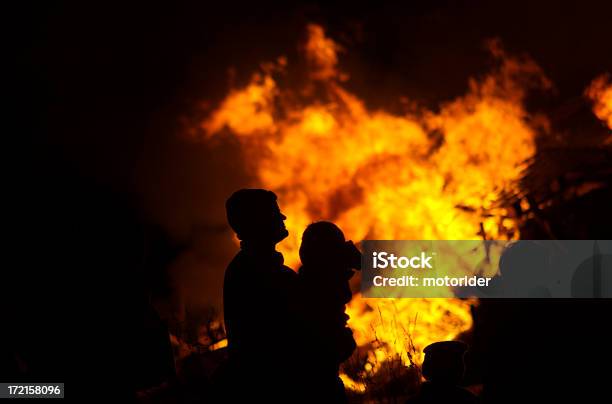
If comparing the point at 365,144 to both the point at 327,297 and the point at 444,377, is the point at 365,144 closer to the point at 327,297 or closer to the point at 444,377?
the point at 444,377

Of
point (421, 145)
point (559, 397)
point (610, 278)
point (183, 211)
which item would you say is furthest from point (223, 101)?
point (559, 397)

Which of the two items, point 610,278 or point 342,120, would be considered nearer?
point 610,278

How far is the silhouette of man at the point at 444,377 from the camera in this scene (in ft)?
9.72

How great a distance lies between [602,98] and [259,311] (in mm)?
7638

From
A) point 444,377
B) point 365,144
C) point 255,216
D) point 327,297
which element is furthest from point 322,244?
point 365,144

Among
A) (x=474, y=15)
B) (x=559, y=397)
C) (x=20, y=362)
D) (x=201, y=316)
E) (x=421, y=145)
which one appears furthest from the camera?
(x=474, y=15)

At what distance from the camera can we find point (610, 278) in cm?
570

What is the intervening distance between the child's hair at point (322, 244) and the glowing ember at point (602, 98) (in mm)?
6915

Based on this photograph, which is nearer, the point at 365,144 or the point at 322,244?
the point at 322,244

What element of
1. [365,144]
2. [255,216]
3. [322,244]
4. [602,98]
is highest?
[365,144]

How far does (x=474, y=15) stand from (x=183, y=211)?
6.89m

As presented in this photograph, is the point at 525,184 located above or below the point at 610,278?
above

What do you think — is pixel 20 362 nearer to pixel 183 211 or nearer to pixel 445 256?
pixel 445 256

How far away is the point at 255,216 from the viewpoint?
2738 mm
